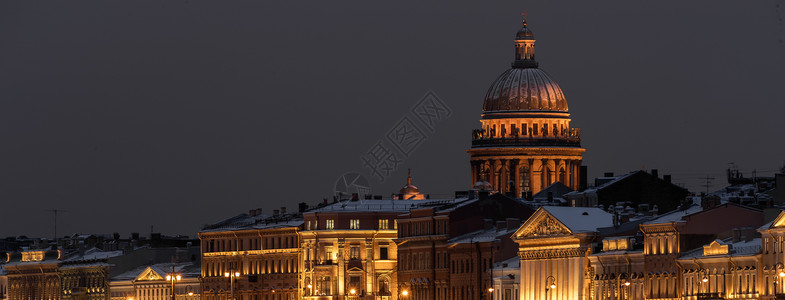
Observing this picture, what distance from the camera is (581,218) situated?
140 m

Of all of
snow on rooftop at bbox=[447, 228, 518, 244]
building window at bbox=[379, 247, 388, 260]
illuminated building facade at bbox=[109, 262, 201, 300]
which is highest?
snow on rooftop at bbox=[447, 228, 518, 244]

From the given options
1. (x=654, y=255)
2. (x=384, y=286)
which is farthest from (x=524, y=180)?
(x=654, y=255)

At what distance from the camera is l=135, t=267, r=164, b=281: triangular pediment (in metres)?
189

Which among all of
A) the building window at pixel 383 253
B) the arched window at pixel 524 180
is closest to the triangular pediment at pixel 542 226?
the building window at pixel 383 253

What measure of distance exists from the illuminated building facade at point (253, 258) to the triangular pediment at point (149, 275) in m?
6.13

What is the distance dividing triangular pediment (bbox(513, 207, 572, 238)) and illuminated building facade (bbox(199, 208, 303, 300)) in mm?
30964

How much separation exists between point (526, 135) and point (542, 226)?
55.0 metres

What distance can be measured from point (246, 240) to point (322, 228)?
38.5 feet

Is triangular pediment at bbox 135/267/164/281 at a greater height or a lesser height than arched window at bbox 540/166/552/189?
lesser

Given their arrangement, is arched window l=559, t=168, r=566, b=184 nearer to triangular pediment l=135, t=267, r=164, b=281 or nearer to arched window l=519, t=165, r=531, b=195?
arched window l=519, t=165, r=531, b=195

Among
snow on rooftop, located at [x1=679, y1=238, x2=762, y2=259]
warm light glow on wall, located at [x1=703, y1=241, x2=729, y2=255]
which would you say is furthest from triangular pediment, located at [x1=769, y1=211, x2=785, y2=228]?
warm light glow on wall, located at [x1=703, y1=241, x2=729, y2=255]

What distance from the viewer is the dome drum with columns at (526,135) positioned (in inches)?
7702

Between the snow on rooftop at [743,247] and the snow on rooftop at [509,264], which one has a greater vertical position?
the snow on rooftop at [743,247]

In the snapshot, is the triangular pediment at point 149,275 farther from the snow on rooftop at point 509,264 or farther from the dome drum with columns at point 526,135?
the snow on rooftop at point 509,264
